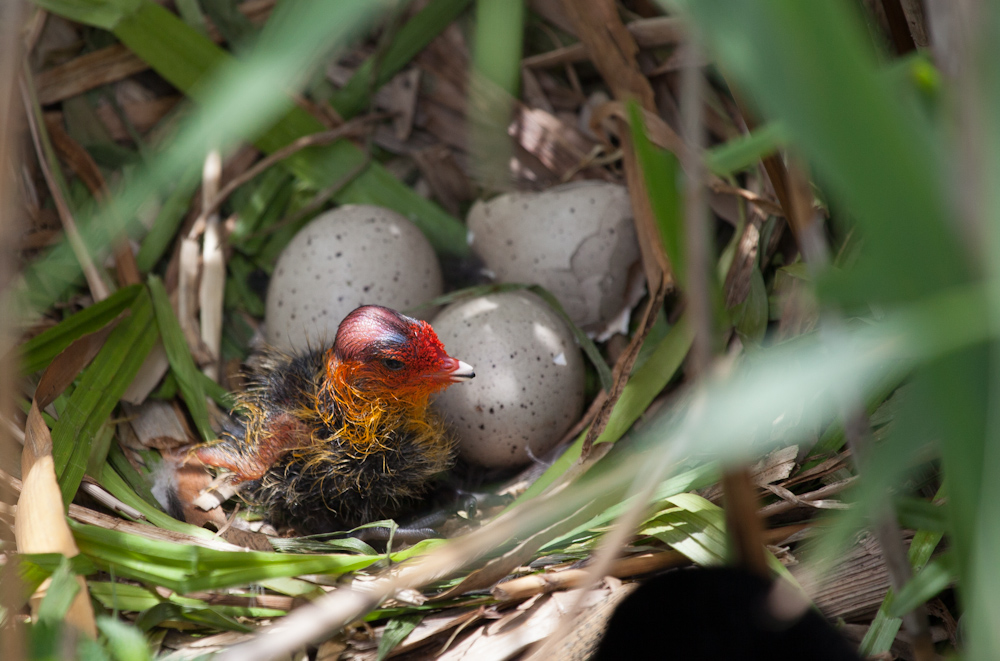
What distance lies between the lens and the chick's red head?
5.40 ft

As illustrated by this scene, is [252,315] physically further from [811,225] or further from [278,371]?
[811,225]

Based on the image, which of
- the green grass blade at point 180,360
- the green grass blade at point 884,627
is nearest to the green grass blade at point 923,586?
the green grass blade at point 884,627

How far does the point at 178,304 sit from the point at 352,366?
0.74 meters

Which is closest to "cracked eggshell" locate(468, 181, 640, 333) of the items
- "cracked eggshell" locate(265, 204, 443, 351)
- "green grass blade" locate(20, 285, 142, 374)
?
"cracked eggshell" locate(265, 204, 443, 351)

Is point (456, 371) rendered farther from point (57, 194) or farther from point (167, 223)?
point (57, 194)

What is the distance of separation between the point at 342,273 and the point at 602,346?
75cm

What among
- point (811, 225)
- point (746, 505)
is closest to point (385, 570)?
point (746, 505)

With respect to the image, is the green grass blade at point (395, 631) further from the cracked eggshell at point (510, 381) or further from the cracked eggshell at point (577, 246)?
the cracked eggshell at point (577, 246)

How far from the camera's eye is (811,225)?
83cm

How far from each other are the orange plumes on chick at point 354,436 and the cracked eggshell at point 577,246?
0.50 m

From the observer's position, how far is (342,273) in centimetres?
195

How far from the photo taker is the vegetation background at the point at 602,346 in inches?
25.5

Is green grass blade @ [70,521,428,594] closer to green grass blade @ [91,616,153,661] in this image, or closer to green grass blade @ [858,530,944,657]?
green grass blade @ [91,616,153,661]

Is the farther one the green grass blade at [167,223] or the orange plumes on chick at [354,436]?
the green grass blade at [167,223]
